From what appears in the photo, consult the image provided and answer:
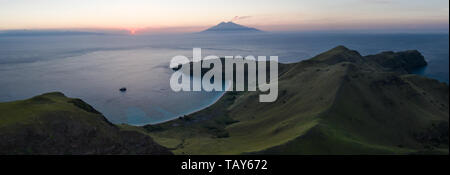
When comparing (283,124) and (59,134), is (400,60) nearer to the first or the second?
(283,124)

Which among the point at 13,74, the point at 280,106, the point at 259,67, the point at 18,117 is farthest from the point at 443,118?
the point at 13,74

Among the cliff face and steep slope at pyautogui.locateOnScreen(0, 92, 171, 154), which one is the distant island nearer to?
steep slope at pyautogui.locateOnScreen(0, 92, 171, 154)

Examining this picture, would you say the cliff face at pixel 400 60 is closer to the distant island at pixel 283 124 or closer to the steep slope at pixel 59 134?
the distant island at pixel 283 124

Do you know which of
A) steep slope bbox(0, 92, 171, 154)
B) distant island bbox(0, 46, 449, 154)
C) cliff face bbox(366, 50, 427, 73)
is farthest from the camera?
cliff face bbox(366, 50, 427, 73)

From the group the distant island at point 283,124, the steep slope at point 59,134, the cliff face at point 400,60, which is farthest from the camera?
the cliff face at point 400,60

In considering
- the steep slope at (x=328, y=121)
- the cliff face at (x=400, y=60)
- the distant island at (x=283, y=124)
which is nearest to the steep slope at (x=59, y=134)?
the distant island at (x=283, y=124)

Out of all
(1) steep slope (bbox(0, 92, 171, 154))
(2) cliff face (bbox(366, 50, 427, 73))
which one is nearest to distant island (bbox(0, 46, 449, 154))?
(1) steep slope (bbox(0, 92, 171, 154))
